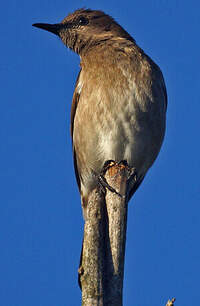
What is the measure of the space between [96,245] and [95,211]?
44 cm

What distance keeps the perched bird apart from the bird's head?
0.18 meters

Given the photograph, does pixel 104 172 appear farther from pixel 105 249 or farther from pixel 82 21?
pixel 82 21

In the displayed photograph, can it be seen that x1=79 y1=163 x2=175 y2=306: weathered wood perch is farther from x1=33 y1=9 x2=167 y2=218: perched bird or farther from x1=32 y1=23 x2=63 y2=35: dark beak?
x1=32 y1=23 x2=63 y2=35: dark beak

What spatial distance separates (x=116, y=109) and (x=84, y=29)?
5.83ft

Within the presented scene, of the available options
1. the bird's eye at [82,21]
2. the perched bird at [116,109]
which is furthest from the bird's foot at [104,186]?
the bird's eye at [82,21]

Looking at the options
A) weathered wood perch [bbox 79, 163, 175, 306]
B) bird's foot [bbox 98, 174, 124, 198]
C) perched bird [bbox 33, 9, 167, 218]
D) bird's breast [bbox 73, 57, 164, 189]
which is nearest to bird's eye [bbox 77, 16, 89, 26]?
perched bird [bbox 33, 9, 167, 218]

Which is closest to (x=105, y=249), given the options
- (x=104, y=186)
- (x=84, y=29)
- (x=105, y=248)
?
(x=105, y=248)

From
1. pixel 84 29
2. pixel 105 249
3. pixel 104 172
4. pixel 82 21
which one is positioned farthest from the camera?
pixel 82 21

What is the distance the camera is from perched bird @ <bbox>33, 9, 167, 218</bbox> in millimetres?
6875

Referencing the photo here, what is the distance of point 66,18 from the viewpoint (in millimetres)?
8383

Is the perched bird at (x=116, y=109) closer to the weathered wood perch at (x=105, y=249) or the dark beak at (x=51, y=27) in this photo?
the dark beak at (x=51, y=27)

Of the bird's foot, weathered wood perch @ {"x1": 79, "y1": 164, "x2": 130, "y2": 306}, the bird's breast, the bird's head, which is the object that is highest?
the bird's head

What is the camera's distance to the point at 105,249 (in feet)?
17.8

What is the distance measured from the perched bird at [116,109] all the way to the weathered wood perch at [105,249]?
0.97 metres
